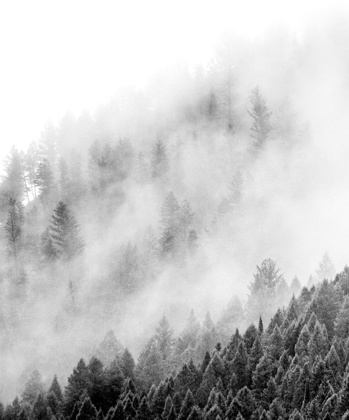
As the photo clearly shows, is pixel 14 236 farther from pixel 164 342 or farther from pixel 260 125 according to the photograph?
pixel 260 125

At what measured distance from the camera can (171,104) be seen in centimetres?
9556

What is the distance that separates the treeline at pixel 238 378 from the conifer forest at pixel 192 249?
0.37 ft

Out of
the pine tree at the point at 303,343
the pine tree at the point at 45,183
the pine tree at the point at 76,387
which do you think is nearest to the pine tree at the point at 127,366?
the pine tree at the point at 76,387

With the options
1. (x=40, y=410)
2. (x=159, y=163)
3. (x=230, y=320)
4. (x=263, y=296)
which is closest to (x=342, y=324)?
(x=263, y=296)

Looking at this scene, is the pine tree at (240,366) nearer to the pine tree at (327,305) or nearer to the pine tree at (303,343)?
the pine tree at (303,343)

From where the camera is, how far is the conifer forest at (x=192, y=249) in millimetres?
34031

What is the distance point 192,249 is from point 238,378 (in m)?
30.4

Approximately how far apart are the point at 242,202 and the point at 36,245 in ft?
93.5

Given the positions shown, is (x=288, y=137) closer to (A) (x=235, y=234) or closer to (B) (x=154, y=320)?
(A) (x=235, y=234)

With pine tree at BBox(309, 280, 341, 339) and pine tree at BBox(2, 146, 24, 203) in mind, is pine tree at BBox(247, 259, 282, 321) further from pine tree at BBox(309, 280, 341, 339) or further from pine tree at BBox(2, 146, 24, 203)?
pine tree at BBox(2, 146, 24, 203)

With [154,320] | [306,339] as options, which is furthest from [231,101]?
[306,339]

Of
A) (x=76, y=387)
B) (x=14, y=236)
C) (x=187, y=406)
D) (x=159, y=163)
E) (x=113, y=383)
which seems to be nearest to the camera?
(x=187, y=406)

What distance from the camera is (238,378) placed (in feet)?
110

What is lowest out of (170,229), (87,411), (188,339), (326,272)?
(87,411)
